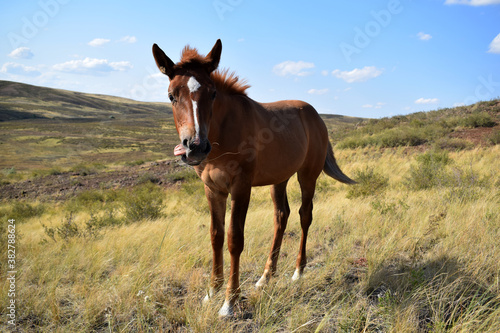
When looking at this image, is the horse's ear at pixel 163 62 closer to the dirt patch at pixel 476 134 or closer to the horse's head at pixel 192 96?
the horse's head at pixel 192 96

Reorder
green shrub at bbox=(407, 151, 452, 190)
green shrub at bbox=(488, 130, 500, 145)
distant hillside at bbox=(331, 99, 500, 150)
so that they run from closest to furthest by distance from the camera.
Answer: green shrub at bbox=(407, 151, 452, 190)
green shrub at bbox=(488, 130, 500, 145)
distant hillside at bbox=(331, 99, 500, 150)

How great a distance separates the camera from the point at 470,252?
345 centimetres

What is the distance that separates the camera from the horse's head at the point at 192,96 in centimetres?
222

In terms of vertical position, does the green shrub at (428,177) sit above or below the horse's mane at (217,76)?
below

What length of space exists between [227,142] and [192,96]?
1.96 feet

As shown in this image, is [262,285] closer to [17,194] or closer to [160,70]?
[160,70]

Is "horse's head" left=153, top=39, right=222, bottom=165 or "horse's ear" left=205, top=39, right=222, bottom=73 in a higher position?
"horse's ear" left=205, top=39, right=222, bottom=73

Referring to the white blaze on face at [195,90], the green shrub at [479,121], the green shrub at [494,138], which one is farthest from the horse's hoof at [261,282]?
the green shrub at [479,121]

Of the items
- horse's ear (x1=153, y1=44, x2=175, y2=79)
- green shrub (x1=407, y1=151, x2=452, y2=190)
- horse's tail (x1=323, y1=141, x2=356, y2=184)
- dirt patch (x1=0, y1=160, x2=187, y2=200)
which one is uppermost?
horse's ear (x1=153, y1=44, x2=175, y2=79)

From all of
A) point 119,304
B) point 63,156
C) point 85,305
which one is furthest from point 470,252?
point 63,156

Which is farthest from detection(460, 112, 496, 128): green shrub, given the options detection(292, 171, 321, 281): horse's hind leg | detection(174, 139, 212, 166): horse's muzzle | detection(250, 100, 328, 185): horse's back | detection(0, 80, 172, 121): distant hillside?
detection(0, 80, 172, 121): distant hillside

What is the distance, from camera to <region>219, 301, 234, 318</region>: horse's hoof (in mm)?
2672

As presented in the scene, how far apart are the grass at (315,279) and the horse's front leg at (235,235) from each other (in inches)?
5.1

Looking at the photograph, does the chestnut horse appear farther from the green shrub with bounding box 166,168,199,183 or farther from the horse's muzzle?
the green shrub with bounding box 166,168,199,183
